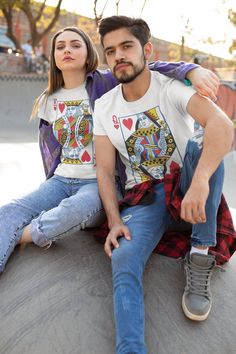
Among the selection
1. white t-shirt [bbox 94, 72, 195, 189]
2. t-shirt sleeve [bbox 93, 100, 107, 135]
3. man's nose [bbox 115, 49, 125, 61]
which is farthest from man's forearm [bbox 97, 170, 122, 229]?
man's nose [bbox 115, 49, 125, 61]

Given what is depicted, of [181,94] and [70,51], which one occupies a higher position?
[70,51]

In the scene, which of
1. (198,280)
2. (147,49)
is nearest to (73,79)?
(147,49)

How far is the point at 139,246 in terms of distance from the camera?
2193mm

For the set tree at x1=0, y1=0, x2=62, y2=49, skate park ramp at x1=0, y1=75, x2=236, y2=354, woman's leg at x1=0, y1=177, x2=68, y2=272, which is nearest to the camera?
skate park ramp at x1=0, y1=75, x2=236, y2=354

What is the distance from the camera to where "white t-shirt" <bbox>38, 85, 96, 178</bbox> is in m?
3.00

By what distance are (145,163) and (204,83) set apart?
24.1 inches

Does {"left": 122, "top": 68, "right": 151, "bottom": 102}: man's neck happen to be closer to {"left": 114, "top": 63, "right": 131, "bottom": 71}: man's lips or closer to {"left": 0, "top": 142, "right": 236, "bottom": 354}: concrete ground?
{"left": 114, "top": 63, "right": 131, "bottom": 71}: man's lips

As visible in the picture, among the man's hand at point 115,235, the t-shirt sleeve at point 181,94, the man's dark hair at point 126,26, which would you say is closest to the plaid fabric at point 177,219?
the man's hand at point 115,235

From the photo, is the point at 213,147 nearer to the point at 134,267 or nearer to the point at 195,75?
the point at 195,75

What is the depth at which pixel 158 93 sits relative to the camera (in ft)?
8.63

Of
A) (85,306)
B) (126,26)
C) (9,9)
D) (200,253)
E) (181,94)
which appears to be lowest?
(85,306)

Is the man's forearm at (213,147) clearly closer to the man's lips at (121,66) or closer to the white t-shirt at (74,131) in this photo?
the man's lips at (121,66)

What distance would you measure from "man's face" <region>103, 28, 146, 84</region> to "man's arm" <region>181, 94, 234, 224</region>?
43 cm

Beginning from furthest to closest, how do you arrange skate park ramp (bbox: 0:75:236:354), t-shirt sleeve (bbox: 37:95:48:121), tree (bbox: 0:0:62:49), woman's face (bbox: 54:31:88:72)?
1. tree (bbox: 0:0:62:49)
2. t-shirt sleeve (bbox: 37:95:48:121)
3. woman's face (bbox: 54:31:88:72)
4. skate park ramp (bbox: 0:75:236:354)
